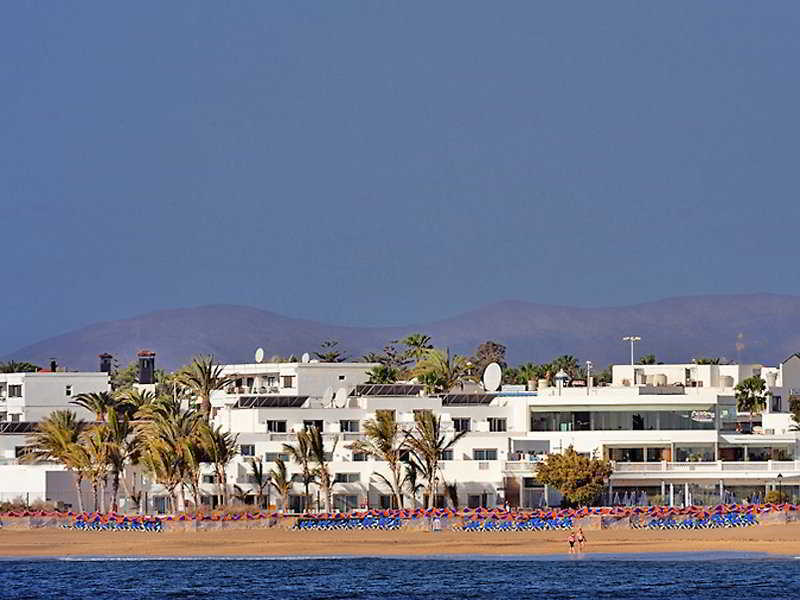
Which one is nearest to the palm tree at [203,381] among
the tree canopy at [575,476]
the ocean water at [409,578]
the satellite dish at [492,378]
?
the satellite dish at [492,378]

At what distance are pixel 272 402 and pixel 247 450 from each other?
541 cm

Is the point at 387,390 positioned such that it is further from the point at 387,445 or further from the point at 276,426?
the point at 387,445

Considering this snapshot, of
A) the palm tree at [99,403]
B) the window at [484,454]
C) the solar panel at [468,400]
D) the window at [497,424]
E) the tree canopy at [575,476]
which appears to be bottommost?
the tree canopy at [575,476]

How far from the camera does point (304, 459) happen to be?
113125 mm

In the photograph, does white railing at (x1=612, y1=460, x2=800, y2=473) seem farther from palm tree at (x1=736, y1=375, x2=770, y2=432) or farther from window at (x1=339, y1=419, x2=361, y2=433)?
palm tree at (x1=736, y1=375, x2=770, y2=432)

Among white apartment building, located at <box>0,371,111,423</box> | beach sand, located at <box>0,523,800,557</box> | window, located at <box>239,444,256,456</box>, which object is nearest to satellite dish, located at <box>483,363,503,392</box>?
window, located at <box>239,444,256,456</box>

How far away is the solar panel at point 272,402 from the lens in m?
121

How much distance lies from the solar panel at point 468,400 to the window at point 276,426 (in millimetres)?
9367

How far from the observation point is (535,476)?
11250cm

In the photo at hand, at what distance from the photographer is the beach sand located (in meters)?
95.5

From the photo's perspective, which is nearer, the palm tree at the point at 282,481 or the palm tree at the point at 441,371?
the palm tree at the point at 282,481

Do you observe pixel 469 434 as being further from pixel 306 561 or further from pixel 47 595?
pixel 47 595

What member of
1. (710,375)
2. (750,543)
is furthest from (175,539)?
(710,375)

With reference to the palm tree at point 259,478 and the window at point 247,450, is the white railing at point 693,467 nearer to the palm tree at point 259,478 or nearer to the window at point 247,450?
the palm tree at point 259,478
